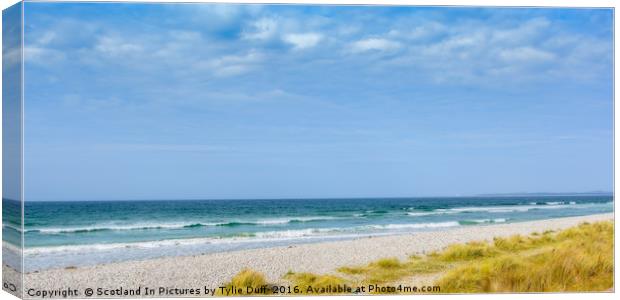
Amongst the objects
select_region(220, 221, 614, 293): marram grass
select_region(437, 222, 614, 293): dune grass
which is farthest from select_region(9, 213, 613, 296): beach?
select_region(437, 222, 614, 293): dune grass

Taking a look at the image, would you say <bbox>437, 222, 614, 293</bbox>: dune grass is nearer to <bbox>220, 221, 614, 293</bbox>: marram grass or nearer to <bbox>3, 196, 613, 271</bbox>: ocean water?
<bbox>220, 221, 614, 293</bbox>: marram grass

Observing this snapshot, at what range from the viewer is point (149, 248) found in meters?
11.2

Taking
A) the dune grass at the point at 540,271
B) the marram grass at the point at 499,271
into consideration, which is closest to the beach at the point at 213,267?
the marram grass at the point at 499,271

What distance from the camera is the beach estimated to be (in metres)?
8.48

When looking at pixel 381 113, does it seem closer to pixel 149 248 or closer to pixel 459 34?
pixel 459 34

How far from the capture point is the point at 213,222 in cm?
1789

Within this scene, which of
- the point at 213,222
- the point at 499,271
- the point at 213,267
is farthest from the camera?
the point at 213,222

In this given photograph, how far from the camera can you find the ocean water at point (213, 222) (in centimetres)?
931

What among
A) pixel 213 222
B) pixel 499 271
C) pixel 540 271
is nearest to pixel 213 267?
pixel 499 271

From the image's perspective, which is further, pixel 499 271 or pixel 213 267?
pixel 213 267

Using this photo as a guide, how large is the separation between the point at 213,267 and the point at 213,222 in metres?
8.73

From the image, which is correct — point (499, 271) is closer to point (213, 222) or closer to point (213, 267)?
point (213, 267)

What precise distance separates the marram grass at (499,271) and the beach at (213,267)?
0.25 m

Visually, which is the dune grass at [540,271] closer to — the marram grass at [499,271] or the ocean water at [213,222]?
the marram grass at [499,271]
